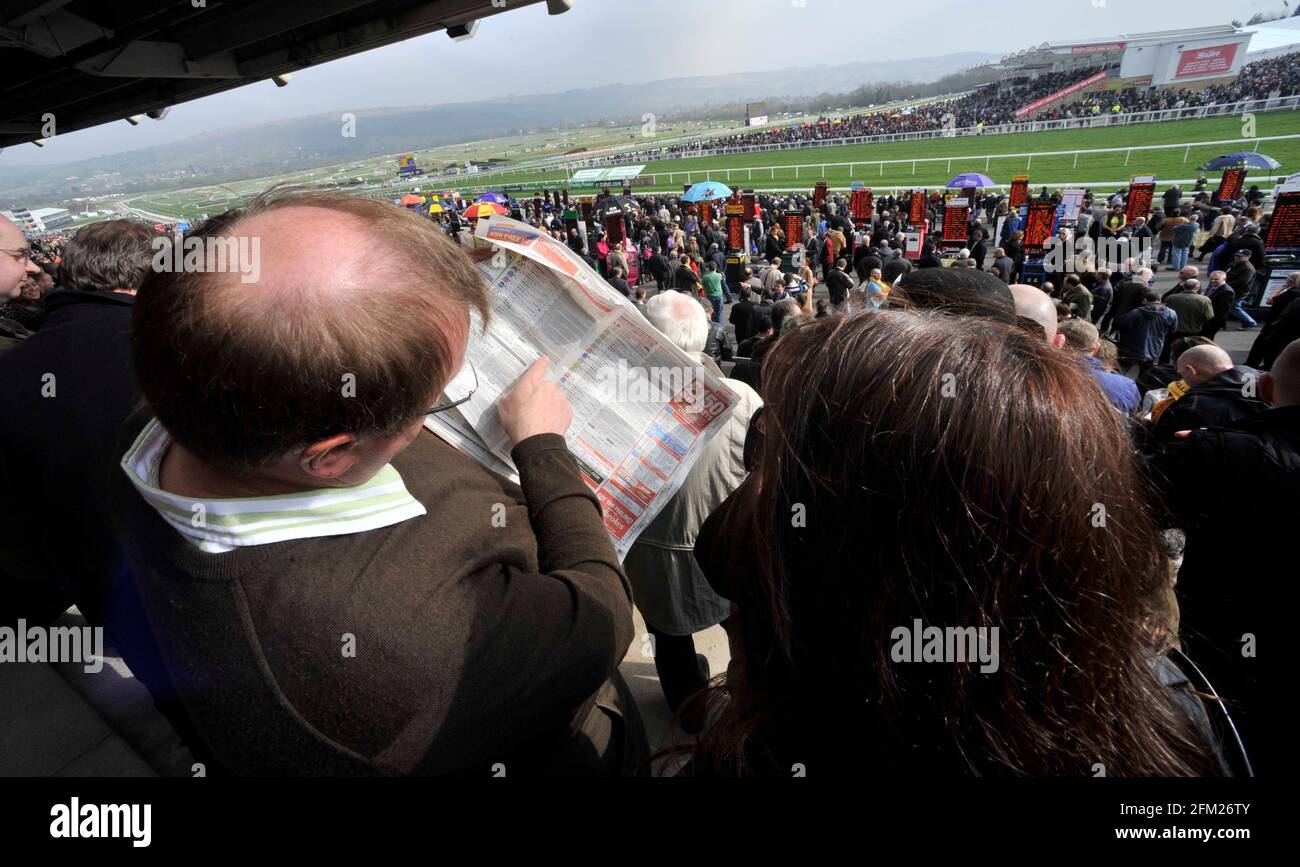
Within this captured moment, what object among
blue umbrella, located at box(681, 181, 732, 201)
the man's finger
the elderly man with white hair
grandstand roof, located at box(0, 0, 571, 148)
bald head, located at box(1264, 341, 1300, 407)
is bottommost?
the elderly man with white hair

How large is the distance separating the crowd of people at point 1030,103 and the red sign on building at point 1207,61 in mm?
1828

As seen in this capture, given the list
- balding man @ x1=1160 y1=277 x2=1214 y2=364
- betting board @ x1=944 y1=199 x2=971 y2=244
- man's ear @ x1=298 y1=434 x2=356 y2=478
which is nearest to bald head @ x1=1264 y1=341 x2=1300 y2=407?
man's ear @ x1=298 y1=434 x2=356 y2=478

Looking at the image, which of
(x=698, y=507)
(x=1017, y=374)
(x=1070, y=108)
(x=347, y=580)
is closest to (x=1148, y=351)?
(x=698, y=507)

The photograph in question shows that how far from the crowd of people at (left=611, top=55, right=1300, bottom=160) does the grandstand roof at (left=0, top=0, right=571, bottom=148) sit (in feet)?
206

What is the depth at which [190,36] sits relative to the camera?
554cm

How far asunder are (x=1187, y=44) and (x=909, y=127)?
2688cm

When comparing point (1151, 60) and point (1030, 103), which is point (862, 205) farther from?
point (1151, 60)

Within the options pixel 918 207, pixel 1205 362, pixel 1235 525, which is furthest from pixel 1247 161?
pixel 1235 525

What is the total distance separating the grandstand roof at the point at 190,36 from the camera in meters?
4.47

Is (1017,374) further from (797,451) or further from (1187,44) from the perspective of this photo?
(1187,44)

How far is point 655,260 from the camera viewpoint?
1692 cm

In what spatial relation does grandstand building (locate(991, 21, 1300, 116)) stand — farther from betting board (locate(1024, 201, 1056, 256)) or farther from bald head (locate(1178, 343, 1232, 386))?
bald head (locate(1178, 343, 1232, 386))

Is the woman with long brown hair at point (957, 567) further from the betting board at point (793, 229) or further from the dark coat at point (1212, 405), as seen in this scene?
the betting board at point (793, 229)

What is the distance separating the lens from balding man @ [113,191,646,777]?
0.81 meters
